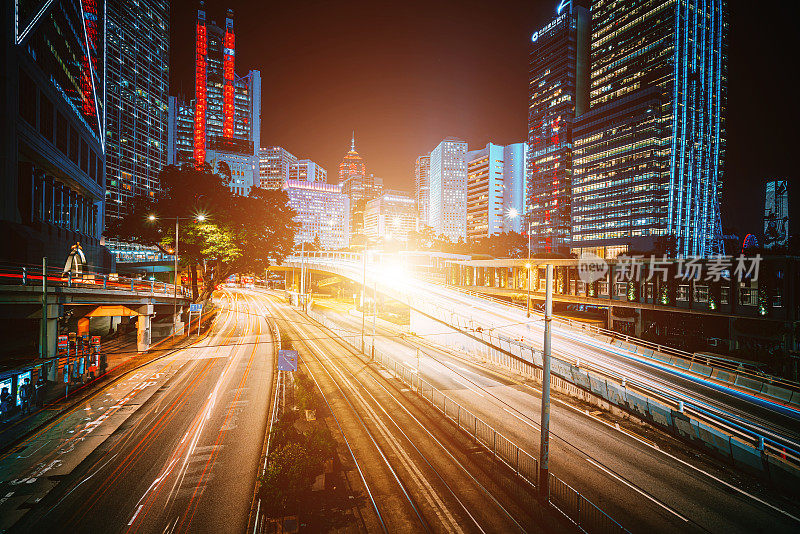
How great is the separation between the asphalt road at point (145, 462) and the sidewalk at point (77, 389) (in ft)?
2.36

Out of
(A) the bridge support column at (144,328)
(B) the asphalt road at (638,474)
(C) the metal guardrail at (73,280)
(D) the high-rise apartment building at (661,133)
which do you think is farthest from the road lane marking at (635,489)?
(D) the high-rise apartment building at (661,133)

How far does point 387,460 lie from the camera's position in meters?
14.9

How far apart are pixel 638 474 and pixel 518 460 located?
14.7 ft

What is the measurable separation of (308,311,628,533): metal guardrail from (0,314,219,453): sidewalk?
62.0ft

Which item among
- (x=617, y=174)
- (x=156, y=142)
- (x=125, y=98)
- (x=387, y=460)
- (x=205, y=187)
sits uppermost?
(x=125, y=98)

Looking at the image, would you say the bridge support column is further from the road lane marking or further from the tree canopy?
the road lane marking

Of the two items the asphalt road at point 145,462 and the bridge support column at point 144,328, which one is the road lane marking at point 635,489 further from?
the bridge support column at point 144,328

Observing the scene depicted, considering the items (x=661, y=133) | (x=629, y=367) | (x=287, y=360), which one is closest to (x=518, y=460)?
(x=287, y=360)

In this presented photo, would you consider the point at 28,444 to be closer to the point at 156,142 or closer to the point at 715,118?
the point at 156,142

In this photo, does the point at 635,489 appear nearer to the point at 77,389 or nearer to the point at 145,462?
the point at 145,462

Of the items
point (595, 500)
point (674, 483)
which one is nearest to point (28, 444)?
point (595, 500)

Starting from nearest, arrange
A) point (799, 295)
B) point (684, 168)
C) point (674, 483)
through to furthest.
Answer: point (674, 483), point (799, 295), point (684, 168)

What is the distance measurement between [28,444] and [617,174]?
452ft

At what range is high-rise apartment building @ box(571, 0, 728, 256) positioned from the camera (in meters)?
108
